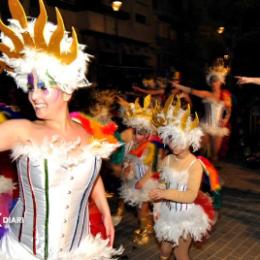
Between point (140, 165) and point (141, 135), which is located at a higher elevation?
point (141, 135)

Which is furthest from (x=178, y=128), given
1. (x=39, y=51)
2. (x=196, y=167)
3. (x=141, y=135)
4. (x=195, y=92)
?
(x=195, y=92)

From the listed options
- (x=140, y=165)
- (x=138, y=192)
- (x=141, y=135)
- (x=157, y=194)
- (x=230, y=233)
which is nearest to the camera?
(x=157, y=194)

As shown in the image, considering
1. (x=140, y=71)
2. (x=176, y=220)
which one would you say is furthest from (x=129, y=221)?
(x=140, y=71)

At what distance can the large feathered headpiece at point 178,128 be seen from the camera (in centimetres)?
352

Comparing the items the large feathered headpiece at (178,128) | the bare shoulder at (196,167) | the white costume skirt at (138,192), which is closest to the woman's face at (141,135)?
the white costume skirt at (138,192)

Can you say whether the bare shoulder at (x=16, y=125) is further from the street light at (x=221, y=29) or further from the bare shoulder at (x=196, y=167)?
the street light at (x=221, y=29)

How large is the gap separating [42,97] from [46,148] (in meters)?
0.28

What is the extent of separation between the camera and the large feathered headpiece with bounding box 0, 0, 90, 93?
1828 millimetres

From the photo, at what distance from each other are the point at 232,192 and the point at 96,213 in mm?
5223

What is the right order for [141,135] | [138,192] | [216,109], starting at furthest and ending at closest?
[216,109], [141,135], [138,192]

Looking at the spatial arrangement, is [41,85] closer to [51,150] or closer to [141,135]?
[51,150]

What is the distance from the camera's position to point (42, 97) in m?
1.93

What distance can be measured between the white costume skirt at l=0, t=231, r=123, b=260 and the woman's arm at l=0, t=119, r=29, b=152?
0.60m

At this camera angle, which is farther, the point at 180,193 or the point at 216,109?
the point at 216,109
